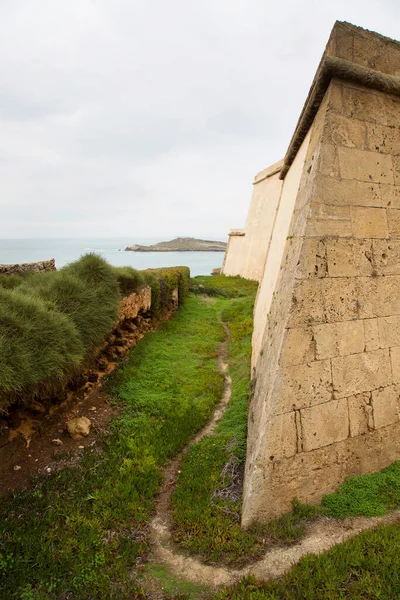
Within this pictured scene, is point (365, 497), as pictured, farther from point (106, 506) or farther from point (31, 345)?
point (31, 345)

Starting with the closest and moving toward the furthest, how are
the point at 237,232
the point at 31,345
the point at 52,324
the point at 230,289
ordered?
the point at 31,345, the point at 52,324, the point at 230,289, the point at 237,232

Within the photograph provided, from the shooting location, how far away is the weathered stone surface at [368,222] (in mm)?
4188

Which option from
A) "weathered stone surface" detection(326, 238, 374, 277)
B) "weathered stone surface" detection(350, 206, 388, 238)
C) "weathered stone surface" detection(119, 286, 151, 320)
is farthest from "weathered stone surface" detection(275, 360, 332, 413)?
"weathered stone surface" detection(119, 286, 151, 320)

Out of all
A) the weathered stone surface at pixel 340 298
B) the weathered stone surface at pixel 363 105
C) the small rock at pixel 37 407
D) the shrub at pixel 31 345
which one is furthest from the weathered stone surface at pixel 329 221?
the small rock at pixel 37 407

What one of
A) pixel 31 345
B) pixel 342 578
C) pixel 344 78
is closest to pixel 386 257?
pixel 344 78

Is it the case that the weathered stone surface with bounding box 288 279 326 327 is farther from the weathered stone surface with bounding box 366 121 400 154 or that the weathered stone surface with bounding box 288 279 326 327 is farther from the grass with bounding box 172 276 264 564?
the grass with bounding box 172 276 264 564

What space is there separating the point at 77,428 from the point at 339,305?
4189mm

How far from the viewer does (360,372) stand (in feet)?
13.9

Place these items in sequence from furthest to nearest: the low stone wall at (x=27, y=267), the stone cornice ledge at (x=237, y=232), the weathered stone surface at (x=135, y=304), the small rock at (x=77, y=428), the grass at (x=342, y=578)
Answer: the stone cornice ledge at (x=237, y=232), the weathered stone surface at (x=135, y=304), the low stone wall at (x=27, y=267), the small rock at (x=77, y=428), the grass at (x=342, y=578)

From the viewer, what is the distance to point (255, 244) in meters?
18.7

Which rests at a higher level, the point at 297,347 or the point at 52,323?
the point at 297,347

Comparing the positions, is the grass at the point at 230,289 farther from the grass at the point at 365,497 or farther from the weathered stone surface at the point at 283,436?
the weathered stone surface at the point at 283,436

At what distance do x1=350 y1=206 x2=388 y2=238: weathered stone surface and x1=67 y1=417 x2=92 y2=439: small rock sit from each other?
473 centimetres

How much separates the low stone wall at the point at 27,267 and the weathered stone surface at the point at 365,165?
7.35m
